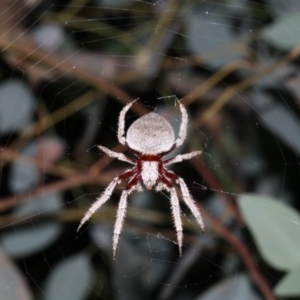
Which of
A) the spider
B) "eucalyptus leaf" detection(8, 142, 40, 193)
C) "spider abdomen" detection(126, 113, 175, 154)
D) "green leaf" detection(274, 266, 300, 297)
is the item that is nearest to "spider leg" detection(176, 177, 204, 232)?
the spider

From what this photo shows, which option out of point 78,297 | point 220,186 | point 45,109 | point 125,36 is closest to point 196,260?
point 220,186

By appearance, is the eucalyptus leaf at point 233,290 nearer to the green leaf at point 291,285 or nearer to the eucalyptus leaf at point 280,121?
the green leaf at point 291,285

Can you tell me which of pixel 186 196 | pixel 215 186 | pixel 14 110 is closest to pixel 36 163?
pixel 14 110

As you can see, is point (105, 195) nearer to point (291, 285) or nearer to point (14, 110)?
point (14, 110)

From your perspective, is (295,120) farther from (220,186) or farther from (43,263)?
(43,263)

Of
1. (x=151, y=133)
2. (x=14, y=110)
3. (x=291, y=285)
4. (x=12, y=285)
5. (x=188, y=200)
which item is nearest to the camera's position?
(x=291, y=285)

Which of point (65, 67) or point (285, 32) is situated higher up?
point (285, 32)

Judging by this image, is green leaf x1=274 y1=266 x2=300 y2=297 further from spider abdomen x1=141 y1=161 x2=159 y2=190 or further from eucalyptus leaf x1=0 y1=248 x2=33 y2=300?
eucalyptus leaf x1=0 y1=248 x2=33 y2=300
